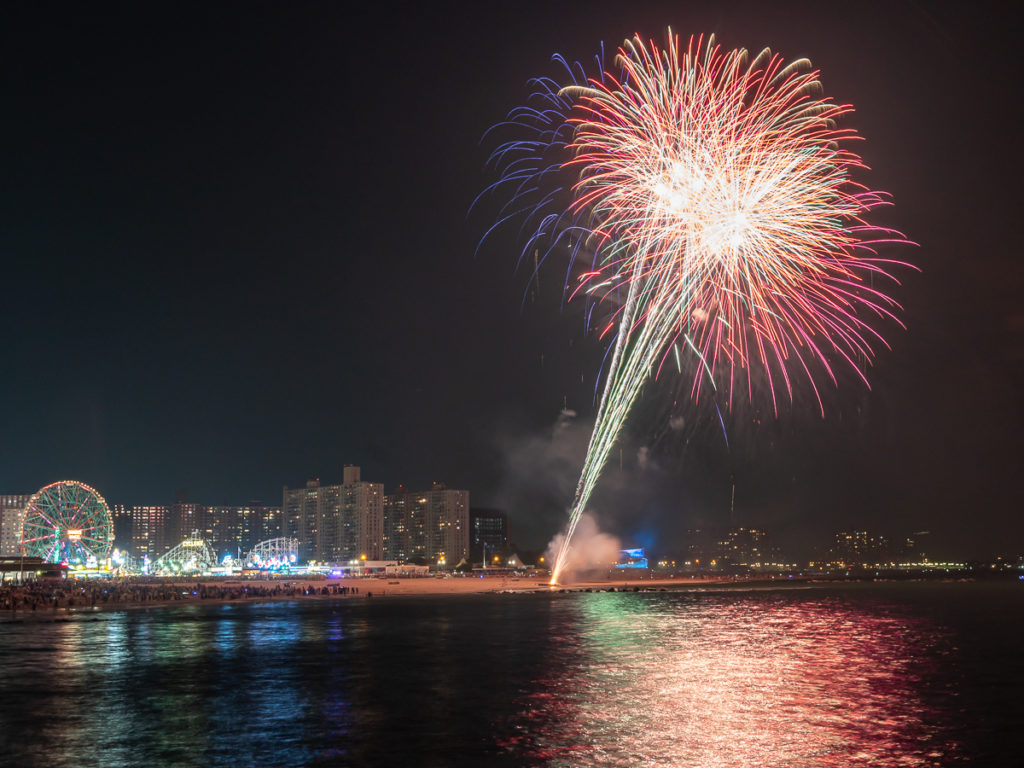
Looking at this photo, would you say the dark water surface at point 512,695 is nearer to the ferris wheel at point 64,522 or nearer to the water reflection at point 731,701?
the water reflection at point 731,701

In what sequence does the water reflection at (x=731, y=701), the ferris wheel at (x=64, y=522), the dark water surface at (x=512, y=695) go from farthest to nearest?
the ferris wheel at (x=64, y=522) < the dark water surface at (x=512, y=695) < the water reflection at (x=731, y=701)

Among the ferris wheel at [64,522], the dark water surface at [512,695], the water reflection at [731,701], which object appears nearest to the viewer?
→ the water reflection at [731,701]

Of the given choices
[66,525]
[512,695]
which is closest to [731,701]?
[512,695]

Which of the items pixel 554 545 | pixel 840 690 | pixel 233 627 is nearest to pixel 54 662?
pixel 233 627

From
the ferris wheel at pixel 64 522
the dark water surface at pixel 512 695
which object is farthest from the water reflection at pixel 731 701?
the ferris wheel at pixel 64 522

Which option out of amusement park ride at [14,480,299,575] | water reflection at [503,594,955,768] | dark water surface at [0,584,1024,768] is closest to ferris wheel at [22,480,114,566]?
amusement park ride at [14,480,299,575]
